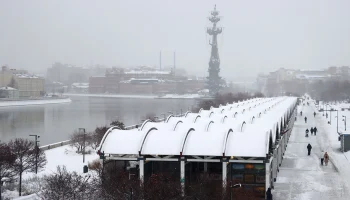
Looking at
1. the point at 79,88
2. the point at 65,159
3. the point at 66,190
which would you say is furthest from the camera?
the point at 79,88

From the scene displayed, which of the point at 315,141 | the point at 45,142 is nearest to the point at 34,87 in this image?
the point at 45,142

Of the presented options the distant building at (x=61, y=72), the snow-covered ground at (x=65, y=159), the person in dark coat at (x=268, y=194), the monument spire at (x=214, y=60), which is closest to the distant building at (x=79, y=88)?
the distant building at (x=61, y=72)

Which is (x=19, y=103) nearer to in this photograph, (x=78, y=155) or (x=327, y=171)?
(x=78, y=155)

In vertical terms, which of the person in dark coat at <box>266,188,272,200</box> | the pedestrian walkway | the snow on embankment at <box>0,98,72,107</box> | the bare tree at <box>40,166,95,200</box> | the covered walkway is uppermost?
the covered walkway

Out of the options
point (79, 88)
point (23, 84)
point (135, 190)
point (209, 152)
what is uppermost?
point (23, 84)

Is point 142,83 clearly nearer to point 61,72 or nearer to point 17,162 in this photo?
point 61,72

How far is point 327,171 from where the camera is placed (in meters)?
13.1

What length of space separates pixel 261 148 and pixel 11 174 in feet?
16.6

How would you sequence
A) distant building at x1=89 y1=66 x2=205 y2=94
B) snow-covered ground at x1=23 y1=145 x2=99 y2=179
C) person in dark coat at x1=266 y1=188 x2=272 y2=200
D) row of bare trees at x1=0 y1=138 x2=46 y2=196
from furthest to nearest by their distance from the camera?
distant building at x1=89 y1=66 x2=205 y2=94
snow-covered ground at x1=23 y1=145 x2=99 y2=179
row of bare trees at x1=0 y1=138 x2=46 y2=196
person in dark coat at x1=266 y1=188 x2=272 y2=200

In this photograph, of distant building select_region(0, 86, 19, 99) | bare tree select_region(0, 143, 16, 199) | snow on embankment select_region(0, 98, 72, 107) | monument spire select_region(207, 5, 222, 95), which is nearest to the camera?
bare tree select_region(0, 143, 16, 199)

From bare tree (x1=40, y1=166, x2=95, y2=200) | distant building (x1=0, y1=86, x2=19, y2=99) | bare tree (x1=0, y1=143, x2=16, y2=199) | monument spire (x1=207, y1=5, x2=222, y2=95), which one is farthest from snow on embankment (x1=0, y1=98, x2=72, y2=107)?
bare tree (x1=40, y1=166, x2=95, y2=200)

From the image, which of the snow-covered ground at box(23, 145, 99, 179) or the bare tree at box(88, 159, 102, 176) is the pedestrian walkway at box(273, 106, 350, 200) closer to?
the bare tree at box(88, 159, 102, 176)

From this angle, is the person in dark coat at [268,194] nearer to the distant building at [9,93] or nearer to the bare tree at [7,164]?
the bare tree at [7,164]

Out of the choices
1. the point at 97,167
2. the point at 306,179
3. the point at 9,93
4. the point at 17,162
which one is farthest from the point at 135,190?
the point at 9,93
